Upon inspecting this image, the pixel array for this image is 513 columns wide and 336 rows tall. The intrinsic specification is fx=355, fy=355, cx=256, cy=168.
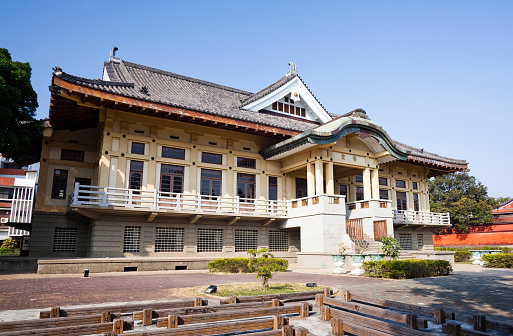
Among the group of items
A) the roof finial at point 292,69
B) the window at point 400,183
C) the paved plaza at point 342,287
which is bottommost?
the paved plaza at point 342,287

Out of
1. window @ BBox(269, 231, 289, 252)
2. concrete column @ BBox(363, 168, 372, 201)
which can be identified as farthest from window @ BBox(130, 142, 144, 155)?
concrete column @ BBox(363, 168, 372, 201)

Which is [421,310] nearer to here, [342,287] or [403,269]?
[342,287]

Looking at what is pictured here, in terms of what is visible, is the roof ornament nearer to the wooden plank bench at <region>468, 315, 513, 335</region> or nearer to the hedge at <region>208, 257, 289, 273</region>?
the hedge at <region>208, 257, 289, 273</region>

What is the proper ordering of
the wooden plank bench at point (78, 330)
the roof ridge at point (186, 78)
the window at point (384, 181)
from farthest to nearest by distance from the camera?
the window at point (384, 181)
the roof ridge at point (186, 78)
the wooden plank bench at point (78, 330)

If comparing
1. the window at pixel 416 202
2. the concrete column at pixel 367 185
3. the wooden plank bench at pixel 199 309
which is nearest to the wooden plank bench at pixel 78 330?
the wooden plank bench at pixel 199 309

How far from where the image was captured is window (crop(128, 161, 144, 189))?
67.6 feet

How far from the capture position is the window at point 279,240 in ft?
78.6

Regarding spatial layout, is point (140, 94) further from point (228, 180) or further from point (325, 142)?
point (325, 142)

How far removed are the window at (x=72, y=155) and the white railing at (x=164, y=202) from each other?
2.64 meters

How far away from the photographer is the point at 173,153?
22.1m

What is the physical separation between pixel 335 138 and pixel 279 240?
8.00 metres

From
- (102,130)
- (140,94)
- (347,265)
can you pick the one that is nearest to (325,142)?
(347,265)

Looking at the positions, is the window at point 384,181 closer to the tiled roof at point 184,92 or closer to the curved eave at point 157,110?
the tiled roof at point 184,92

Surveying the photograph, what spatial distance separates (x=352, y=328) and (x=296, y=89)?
25247mm
